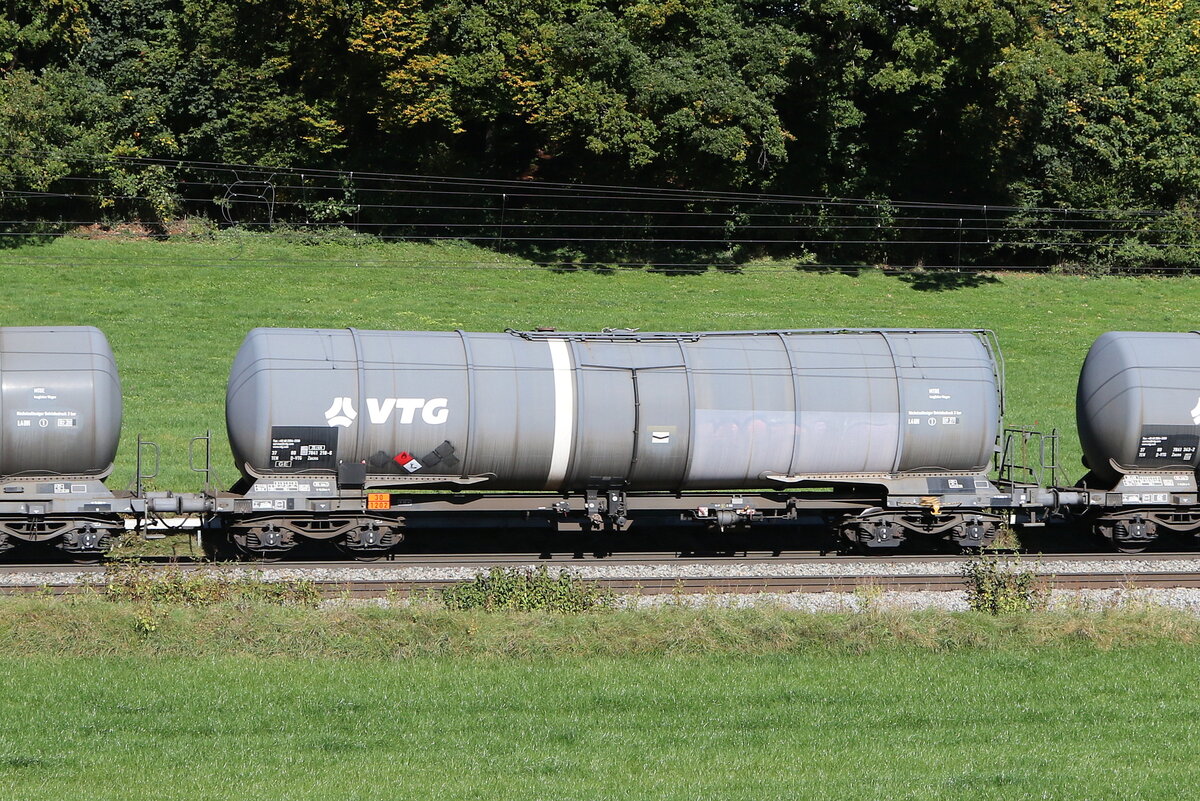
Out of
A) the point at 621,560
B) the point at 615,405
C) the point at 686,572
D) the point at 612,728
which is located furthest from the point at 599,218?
the point at 612,728

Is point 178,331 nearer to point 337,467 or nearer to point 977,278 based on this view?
point 337,467

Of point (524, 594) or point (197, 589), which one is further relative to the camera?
point (524, 594)

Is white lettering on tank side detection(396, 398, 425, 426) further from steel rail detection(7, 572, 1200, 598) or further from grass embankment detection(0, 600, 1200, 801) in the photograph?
grass embankment detection(0, 600, 1200, 801)

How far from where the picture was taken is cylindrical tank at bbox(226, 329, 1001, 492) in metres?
21.1

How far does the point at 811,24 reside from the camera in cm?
4897

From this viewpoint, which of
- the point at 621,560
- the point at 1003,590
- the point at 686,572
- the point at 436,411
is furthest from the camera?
the point at 621,560

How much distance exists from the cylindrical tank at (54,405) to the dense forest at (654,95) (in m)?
26.5

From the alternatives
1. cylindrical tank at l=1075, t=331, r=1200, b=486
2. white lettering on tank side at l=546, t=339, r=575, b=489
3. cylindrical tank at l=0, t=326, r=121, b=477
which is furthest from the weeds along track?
cylindrical tank at l=1075, t=331, r=1200, b=486

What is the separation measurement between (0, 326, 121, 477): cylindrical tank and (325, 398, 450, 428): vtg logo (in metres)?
3.71

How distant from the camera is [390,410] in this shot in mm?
21156

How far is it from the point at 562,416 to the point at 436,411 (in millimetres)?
2082

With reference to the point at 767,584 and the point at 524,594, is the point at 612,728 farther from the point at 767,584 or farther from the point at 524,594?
the point at 767,584

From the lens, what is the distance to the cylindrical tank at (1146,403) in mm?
23344

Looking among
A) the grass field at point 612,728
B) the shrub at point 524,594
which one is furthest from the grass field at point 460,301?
the grass field at point 612,728
